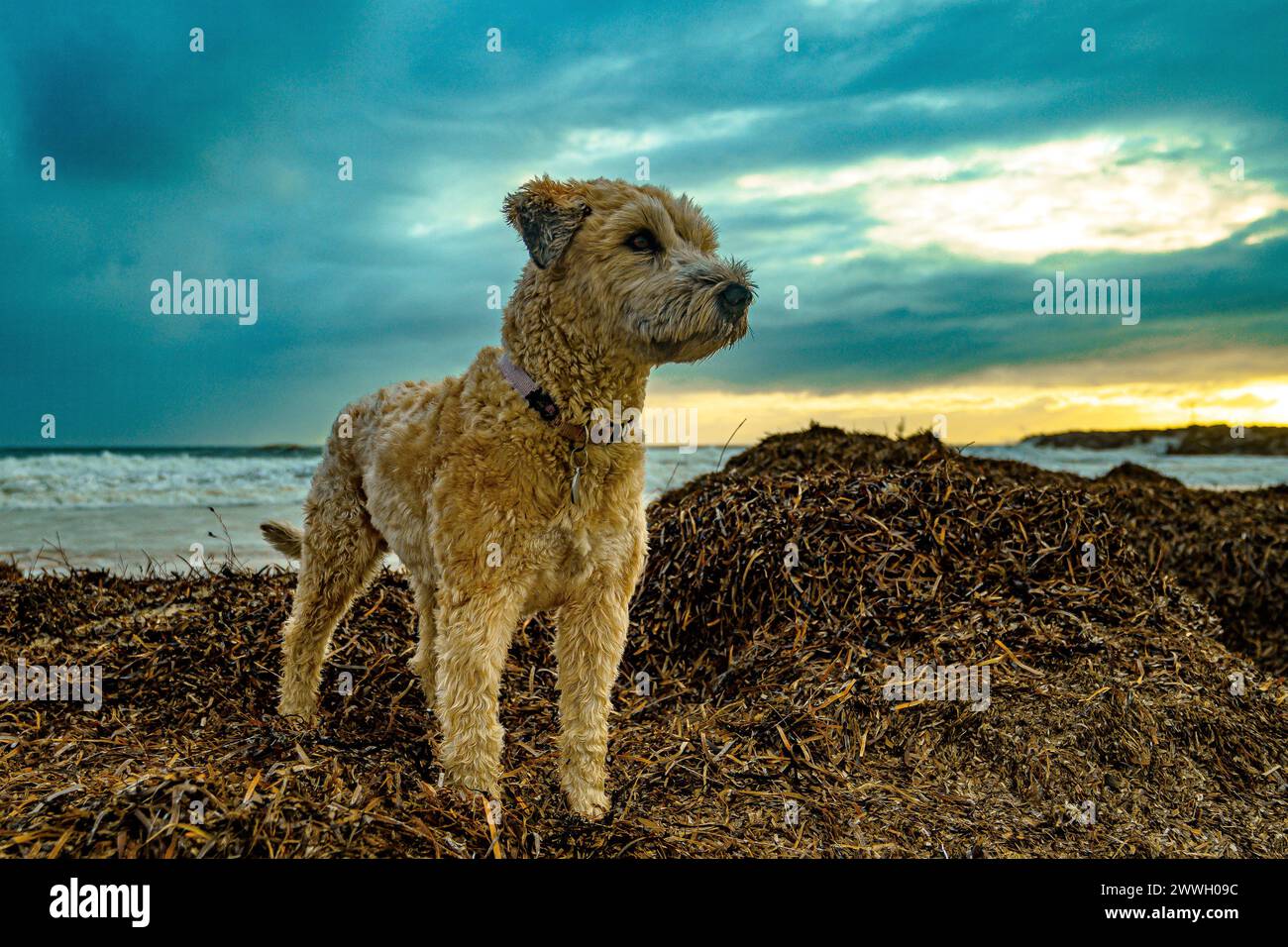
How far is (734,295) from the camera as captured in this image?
3.54 meters

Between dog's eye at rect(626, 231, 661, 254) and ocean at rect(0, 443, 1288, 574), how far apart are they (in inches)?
162

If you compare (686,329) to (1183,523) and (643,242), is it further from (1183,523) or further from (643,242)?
(1183,523)

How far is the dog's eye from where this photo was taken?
3.78 metres

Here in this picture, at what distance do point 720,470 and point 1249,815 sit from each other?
5402mm

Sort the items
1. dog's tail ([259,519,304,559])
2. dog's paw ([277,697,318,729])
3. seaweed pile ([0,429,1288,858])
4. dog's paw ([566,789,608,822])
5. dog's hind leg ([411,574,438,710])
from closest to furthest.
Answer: seaweed pile ([0,429,1288,858])
dog's paw ([566,789,608,822])
dog's hind leg ([411,574,438,710])
dog's paw ([277,697,318,729])
dog's tail ([259,519,304,559])

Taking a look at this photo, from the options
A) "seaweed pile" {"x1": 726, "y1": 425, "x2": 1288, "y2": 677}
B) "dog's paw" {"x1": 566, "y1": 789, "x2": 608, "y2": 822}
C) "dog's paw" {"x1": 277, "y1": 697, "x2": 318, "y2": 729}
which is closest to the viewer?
"dog's paw" {"x1": 566, "y1": 789, "x2": 608, "y2": 822}

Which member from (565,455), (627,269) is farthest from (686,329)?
(565,455)

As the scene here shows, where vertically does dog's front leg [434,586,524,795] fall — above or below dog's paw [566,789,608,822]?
above

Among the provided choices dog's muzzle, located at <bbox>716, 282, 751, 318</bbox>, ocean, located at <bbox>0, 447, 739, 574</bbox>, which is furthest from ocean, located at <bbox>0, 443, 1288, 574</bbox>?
dog's muzzle, located at <bbox>716, 282, 751, 318</bbox>

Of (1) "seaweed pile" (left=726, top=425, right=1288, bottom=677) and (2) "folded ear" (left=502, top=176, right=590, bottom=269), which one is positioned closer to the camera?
(2) "folded ear" (left=502, top=176, right=590, bottom=269)

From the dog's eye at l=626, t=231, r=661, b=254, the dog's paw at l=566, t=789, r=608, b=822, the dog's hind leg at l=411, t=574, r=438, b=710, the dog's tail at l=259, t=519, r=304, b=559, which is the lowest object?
the dog's paw at l=566, t=789, r=608, b=822

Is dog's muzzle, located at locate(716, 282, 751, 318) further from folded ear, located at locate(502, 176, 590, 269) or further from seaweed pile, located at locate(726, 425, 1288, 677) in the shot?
seaweed pile, located at locate(726, 425, 1288, 677)
